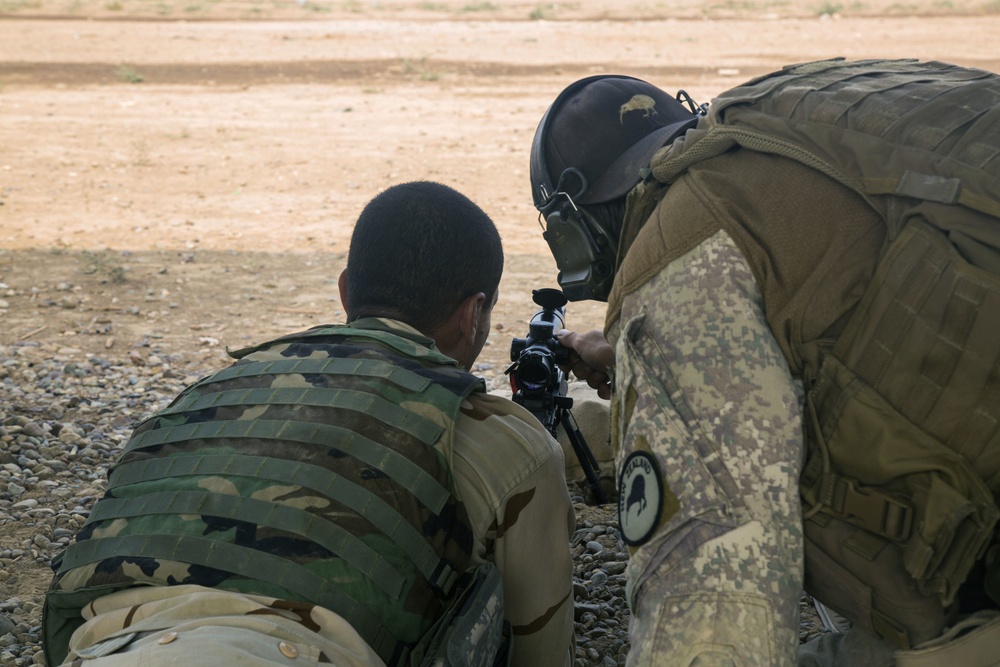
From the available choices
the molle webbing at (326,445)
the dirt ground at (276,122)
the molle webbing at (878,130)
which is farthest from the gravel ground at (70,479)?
the molle webbing at (878,130)

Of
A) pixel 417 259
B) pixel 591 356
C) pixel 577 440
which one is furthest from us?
pixel 577 440

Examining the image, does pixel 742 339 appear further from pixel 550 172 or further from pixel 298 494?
pixel 550 172

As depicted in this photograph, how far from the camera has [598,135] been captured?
9.01 feet

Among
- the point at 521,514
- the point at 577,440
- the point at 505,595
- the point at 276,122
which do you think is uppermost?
the point at 521,514

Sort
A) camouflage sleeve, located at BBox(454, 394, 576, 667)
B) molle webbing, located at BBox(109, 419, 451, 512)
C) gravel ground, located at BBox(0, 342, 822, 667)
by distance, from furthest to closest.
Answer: gravel ground, located at BBox(0, 342, 822, 667)
camouflage sleeve, located at BBox(454, 394, 576, 667)
molle webbing, located at BBox(109, 419, 451, 512)

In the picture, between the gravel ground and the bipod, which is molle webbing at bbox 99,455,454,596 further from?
the gravel ground

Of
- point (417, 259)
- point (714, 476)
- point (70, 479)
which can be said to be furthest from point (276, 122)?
point (714, 476)

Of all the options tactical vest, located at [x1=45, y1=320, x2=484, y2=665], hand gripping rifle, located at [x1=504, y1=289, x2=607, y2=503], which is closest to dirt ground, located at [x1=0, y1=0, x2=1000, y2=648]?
tactical vest, located at [x1=45, y1=320, x2=484, y2=665]

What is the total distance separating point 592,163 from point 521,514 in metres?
1.03

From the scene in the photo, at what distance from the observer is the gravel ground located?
126 inches

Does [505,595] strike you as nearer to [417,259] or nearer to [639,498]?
[639,498]

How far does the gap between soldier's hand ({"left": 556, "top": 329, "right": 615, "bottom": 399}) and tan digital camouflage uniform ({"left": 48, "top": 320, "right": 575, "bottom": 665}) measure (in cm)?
62

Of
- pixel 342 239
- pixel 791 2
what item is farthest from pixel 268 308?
pixel 791 2

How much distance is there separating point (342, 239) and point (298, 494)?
6.54m
